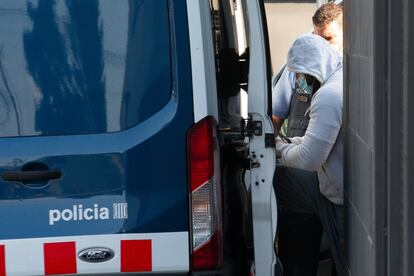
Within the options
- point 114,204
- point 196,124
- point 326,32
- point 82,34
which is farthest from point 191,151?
point 326,32

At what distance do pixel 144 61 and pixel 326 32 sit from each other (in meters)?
1.93

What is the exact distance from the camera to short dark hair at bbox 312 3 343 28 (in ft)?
15.6

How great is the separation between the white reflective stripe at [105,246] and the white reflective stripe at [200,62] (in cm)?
45

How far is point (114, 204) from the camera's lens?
3.04 m

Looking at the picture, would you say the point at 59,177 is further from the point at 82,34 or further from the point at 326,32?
the point at 326,32

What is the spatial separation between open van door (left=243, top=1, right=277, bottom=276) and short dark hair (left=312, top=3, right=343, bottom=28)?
1.49m

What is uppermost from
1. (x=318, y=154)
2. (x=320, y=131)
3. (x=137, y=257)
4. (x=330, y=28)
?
(x=330, y=28)

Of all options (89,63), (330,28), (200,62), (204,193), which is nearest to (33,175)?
(89,63)

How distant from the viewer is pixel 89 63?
10.0 feet

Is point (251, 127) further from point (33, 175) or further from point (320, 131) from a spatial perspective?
point (33, 175)

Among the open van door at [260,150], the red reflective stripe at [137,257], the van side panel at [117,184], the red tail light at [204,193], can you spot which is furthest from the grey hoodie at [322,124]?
the red reflective stripe at [137,257]

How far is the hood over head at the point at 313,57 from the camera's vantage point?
4066mm

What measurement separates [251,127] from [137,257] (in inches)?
26.9

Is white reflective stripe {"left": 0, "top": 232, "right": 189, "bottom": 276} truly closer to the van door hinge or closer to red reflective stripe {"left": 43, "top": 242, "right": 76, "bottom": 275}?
red reflective stripe {"left": 43, "top": 242, "right": 76, "bottom": 275}
